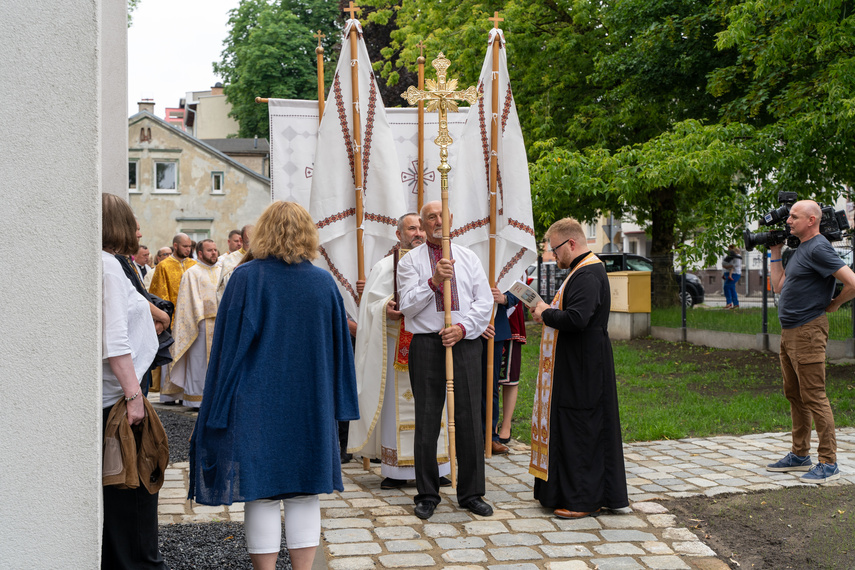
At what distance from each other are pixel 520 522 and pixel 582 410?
0.80 metres

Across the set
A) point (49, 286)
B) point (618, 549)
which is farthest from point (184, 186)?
point (49, 286)

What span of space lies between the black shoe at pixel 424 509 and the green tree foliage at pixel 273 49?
111 feet

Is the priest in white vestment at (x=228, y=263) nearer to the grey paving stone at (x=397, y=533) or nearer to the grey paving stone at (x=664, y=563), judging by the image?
the grey paving stone at (x=397, y=533)

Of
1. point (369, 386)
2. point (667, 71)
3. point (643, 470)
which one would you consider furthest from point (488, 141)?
point (667, 71)

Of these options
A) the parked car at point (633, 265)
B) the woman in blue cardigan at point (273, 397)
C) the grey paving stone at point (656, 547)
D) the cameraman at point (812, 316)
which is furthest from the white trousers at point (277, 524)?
the parked car at point (633, 265)

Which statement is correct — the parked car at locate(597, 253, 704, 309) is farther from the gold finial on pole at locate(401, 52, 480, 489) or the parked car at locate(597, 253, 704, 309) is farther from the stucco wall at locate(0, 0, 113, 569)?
the stucco wall at locate(0, 0, 113, 569)

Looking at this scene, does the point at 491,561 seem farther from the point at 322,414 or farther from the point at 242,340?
the point at 242,340

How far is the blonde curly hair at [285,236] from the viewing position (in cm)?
390

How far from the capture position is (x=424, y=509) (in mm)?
5477

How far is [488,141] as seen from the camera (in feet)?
21.9

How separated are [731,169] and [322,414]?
916cm

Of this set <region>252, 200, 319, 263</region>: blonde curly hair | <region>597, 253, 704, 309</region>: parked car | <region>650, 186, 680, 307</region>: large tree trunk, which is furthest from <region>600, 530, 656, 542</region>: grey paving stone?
<region>597, 253, 704, 309</region>: parked car

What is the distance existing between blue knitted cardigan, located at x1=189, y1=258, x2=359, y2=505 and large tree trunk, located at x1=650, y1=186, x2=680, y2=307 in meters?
13.9

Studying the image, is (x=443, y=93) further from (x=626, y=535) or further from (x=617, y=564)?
(x=617, y=564)
